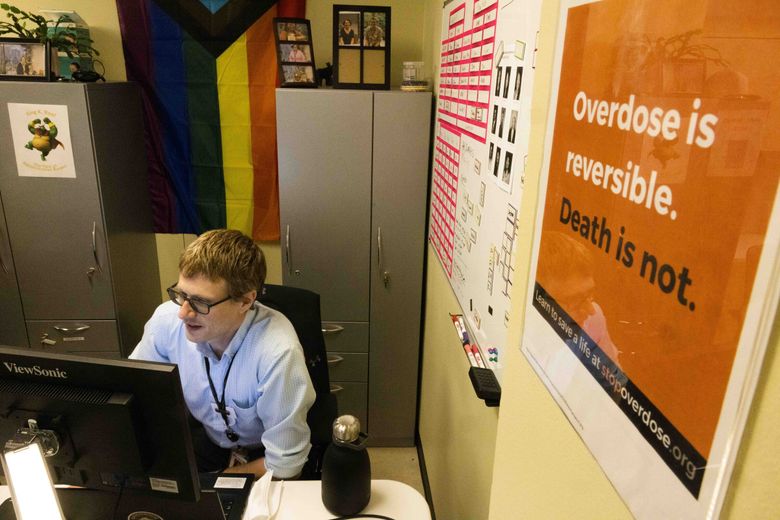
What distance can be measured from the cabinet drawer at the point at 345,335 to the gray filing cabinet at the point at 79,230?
109 cm

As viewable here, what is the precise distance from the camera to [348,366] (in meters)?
2.85

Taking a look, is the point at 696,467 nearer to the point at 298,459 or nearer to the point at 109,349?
the point at 298,459

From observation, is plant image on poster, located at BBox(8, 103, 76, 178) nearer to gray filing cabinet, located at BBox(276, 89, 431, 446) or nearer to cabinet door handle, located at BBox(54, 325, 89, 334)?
cabinet door handle, located at BBox(54, 325, 89, 334)

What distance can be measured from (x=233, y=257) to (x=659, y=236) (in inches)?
49.5

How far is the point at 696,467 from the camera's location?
0.41 m

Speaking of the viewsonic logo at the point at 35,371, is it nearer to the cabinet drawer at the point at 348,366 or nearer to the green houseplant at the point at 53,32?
the cabinet drawer at the point at 348,366

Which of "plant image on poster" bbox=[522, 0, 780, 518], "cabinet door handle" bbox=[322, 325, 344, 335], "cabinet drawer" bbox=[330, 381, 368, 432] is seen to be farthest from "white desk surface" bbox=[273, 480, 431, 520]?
"cabinet drawer" bbox=[330, 381, 368, 432]

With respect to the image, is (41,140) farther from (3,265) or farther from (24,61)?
(3,265)

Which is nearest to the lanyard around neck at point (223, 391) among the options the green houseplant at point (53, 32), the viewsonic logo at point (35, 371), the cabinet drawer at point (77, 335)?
the viewsonic logo at point (35, 371)

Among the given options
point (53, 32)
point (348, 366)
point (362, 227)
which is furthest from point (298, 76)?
point (348, 366)

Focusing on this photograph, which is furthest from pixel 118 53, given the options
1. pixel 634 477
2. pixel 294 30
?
pixel 634 477

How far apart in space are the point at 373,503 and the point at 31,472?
75 cm

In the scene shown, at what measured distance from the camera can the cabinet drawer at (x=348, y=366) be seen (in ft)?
9.27

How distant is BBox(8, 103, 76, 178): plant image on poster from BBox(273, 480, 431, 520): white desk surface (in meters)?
2.00
